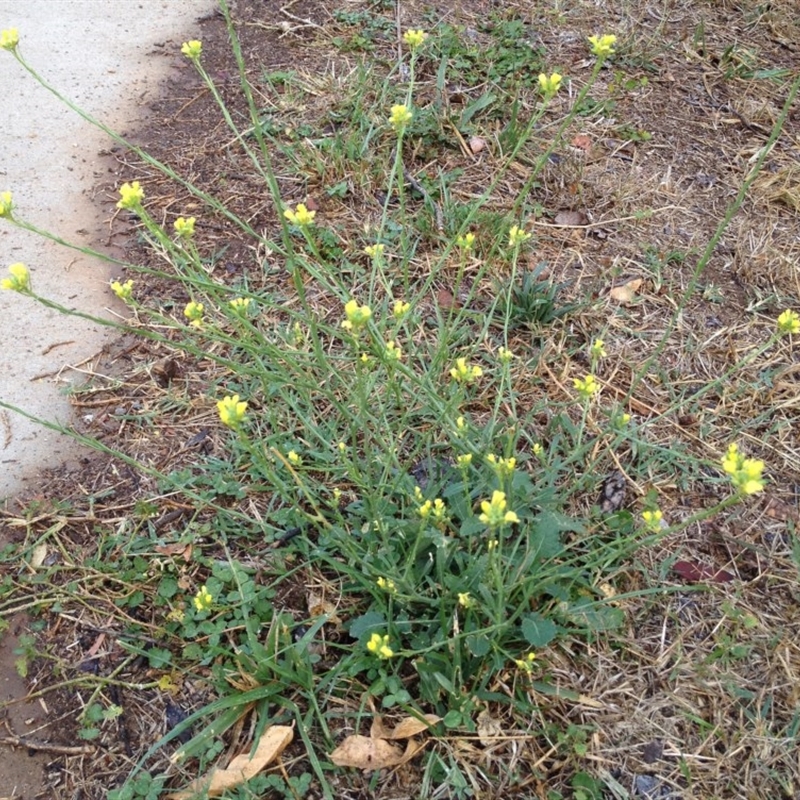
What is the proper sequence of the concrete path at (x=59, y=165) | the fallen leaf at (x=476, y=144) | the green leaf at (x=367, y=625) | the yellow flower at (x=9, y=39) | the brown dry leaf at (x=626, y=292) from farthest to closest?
the fallen leaf at (x=476, y=144), the brown dry leaf at (x=626, y=292), the concrete path at (x=59, y=165), the green leaf at (x=367, y=625), the yellow flower at (x=9, y=39)

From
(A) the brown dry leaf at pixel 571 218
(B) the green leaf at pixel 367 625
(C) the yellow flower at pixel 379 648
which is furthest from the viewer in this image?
(A) the brown dry leaf at pixel 571 218

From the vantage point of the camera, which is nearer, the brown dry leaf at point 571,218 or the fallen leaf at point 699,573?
the fallen leaf at point 699,573

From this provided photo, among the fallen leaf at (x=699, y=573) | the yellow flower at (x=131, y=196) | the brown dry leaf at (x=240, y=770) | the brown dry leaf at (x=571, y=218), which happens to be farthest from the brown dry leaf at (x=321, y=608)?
the brown dry leaf at (x=571, y=218)

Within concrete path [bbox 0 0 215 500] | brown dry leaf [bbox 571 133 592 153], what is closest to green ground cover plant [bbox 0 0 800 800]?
concrete path [bbox 0 0 215 500]

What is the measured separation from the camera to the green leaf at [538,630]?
5.29 ft

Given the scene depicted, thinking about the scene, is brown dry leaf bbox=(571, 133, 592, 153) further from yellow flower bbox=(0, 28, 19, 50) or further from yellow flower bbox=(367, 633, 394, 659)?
yellow flower bbox=(367, 633, 394, 659)

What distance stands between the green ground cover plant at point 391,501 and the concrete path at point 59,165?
26 centimetres

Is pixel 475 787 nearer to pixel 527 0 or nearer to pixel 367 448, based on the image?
pixel 367 448

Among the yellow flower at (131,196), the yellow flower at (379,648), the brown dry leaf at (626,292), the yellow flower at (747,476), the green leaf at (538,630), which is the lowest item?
the brown dry leaf at (626,292)

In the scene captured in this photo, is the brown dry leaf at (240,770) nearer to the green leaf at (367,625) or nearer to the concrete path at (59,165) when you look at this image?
the green leaf at (367,625)

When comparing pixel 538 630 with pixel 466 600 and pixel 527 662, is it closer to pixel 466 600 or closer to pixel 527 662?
pixel 527 662

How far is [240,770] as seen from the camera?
1618 mm

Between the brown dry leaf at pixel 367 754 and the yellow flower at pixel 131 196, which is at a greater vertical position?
the yellow flower at pixel 131 196

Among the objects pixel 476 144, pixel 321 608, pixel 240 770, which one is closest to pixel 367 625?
pixel 321 608
